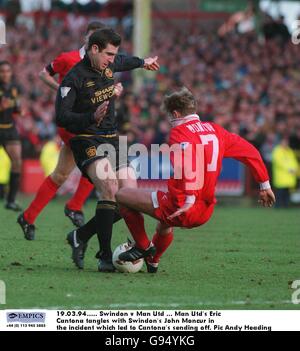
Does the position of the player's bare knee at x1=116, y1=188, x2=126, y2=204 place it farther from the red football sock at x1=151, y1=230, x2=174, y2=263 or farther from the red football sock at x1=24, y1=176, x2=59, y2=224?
the red football sock at x1=24, y1=176, x2=59, y2=224

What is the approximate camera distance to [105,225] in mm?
9086

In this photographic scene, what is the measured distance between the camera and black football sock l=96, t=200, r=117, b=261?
9.07 m

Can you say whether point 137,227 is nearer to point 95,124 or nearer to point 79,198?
point 95,124

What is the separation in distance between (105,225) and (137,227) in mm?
308

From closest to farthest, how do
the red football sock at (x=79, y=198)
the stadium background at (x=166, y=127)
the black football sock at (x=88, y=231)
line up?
the stadium background at (x=166, y=127) → the black football sock at (x=88, y=231) → the red football sock at (x=79, y=198)

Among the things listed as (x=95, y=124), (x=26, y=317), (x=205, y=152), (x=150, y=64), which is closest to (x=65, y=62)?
(x=150, y=64)

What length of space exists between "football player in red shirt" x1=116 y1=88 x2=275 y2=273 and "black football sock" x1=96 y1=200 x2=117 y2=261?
17 centimetres

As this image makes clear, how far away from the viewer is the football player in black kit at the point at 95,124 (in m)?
9.06

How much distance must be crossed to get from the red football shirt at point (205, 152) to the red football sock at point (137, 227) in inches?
20.5

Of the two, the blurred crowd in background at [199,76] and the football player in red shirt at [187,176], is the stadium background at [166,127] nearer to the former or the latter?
the blurred crowd in background at [199,76]

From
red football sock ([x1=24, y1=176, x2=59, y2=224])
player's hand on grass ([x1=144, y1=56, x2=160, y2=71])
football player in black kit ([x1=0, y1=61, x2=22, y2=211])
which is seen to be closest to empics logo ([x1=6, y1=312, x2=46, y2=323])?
player's hand on grass ([x1=144, y1=56, x2=160, y2=71])

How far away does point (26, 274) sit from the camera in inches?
352

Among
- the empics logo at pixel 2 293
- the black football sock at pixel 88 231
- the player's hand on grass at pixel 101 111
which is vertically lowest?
the empics logo at pixel 2 293

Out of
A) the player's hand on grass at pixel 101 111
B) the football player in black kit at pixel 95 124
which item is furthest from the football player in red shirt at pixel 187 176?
the player's hand on grass at pixel 101 111
